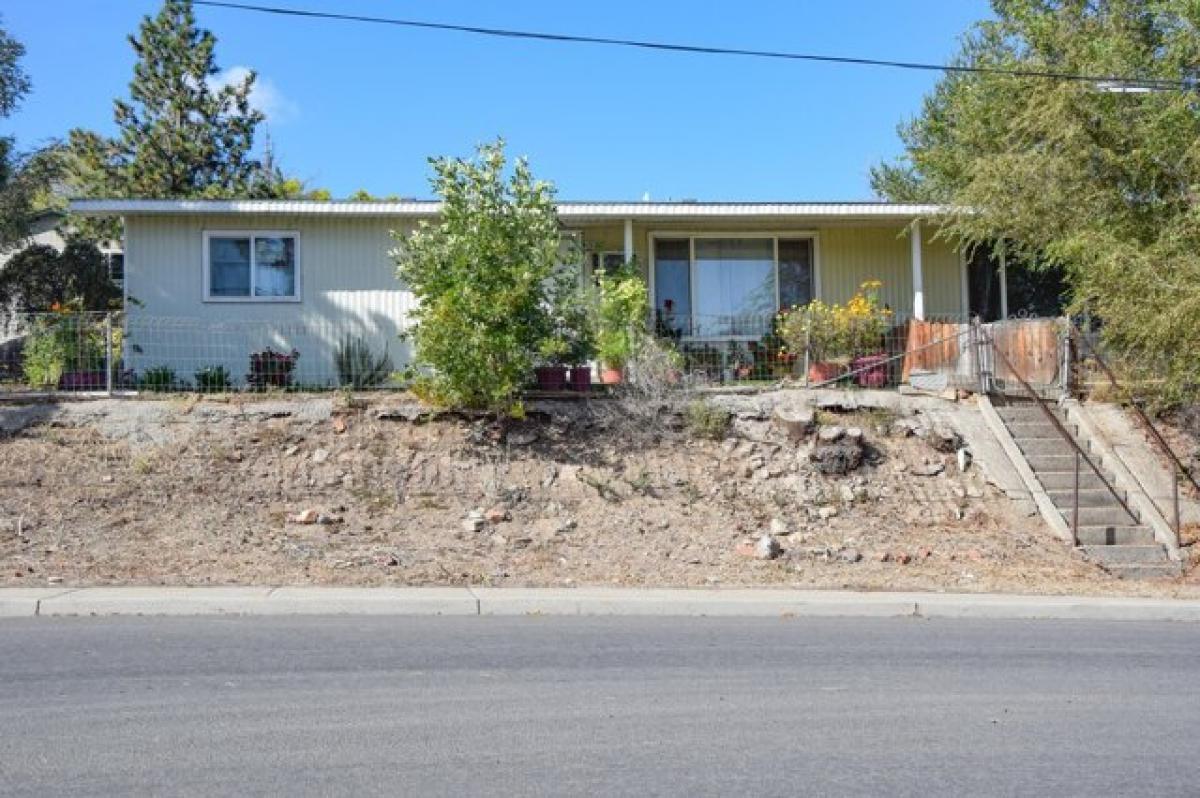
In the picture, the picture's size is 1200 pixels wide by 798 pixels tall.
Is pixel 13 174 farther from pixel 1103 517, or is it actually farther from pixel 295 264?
pixel 1103 517

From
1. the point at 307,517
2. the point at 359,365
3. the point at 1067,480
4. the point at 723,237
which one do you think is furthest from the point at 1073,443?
the point at 359,365

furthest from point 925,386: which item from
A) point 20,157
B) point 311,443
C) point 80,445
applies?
point 20,157

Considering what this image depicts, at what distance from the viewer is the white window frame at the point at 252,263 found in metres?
18.2

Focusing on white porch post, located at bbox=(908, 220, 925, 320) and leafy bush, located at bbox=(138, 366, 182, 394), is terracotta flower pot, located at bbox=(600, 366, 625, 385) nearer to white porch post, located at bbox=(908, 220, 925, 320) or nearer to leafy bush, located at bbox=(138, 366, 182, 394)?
white porch post, located at bbox=(908, 220, 925, 320)

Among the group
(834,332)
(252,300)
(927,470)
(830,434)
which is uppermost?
(252,300)

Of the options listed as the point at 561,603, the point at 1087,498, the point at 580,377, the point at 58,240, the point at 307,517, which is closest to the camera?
the point at 561,603

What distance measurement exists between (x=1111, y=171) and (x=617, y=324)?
22.6ft

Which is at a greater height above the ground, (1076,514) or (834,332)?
(834,332)

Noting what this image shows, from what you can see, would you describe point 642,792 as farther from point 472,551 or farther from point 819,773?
point 472,551

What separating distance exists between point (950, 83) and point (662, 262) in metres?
10.5

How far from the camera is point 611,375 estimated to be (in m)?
16.3

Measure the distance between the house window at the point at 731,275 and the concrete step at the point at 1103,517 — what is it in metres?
7.25

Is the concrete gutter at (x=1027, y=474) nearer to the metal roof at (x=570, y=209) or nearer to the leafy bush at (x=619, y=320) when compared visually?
the metal roof at (x=570, y=209)

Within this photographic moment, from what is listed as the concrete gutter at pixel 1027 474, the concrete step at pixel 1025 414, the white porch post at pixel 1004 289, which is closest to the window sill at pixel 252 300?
the concrete gutter at pixel 1027 474
